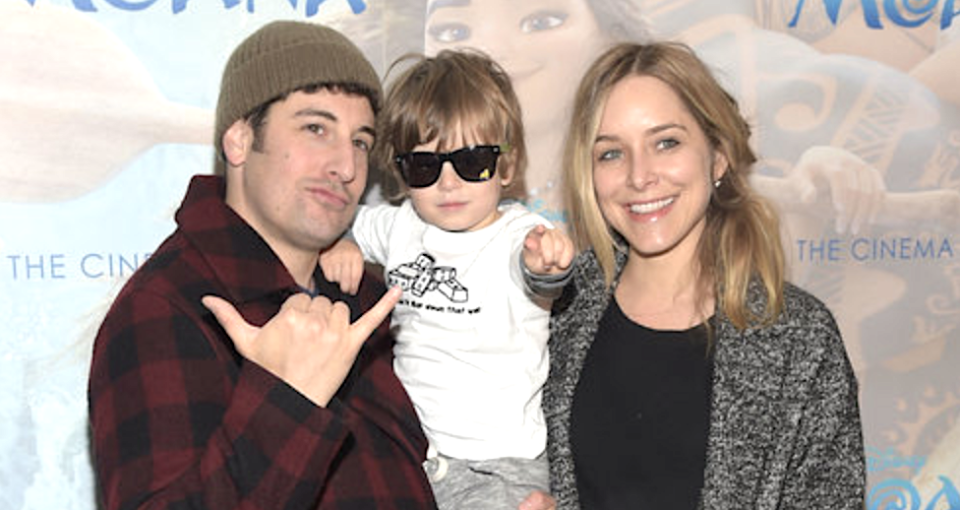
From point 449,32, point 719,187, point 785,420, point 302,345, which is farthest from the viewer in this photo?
point 449,32

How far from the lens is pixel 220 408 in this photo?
5.40 feet

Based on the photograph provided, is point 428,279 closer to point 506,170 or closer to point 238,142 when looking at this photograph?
point 506,170

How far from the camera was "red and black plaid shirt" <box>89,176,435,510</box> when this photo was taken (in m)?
1.47

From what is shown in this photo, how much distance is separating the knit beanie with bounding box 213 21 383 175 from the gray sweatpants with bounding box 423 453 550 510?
846 millimetres

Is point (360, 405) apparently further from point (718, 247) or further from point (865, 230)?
point (865, 230)

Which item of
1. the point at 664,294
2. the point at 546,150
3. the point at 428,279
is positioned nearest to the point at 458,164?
the point at 428,279

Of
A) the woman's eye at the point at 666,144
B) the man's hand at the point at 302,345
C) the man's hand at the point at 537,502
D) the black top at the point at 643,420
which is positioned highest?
the woman's eye at the point at 666,144

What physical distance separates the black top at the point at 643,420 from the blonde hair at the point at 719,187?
151 mm

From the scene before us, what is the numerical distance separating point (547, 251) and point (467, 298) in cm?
31

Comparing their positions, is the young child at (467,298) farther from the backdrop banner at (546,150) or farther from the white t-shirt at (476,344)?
the backdrop banner at (546,150)

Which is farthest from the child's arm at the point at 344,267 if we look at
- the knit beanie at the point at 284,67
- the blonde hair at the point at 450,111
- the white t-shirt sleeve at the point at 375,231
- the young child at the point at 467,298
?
the knit beanie at the point at 284,67

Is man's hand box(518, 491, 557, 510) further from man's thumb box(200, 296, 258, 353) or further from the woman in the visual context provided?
man's thumb box(200, 296, 258, 353)

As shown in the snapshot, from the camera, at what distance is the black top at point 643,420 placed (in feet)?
6.53

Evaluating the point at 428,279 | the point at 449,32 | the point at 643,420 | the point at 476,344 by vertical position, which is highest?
the point at 449,32
